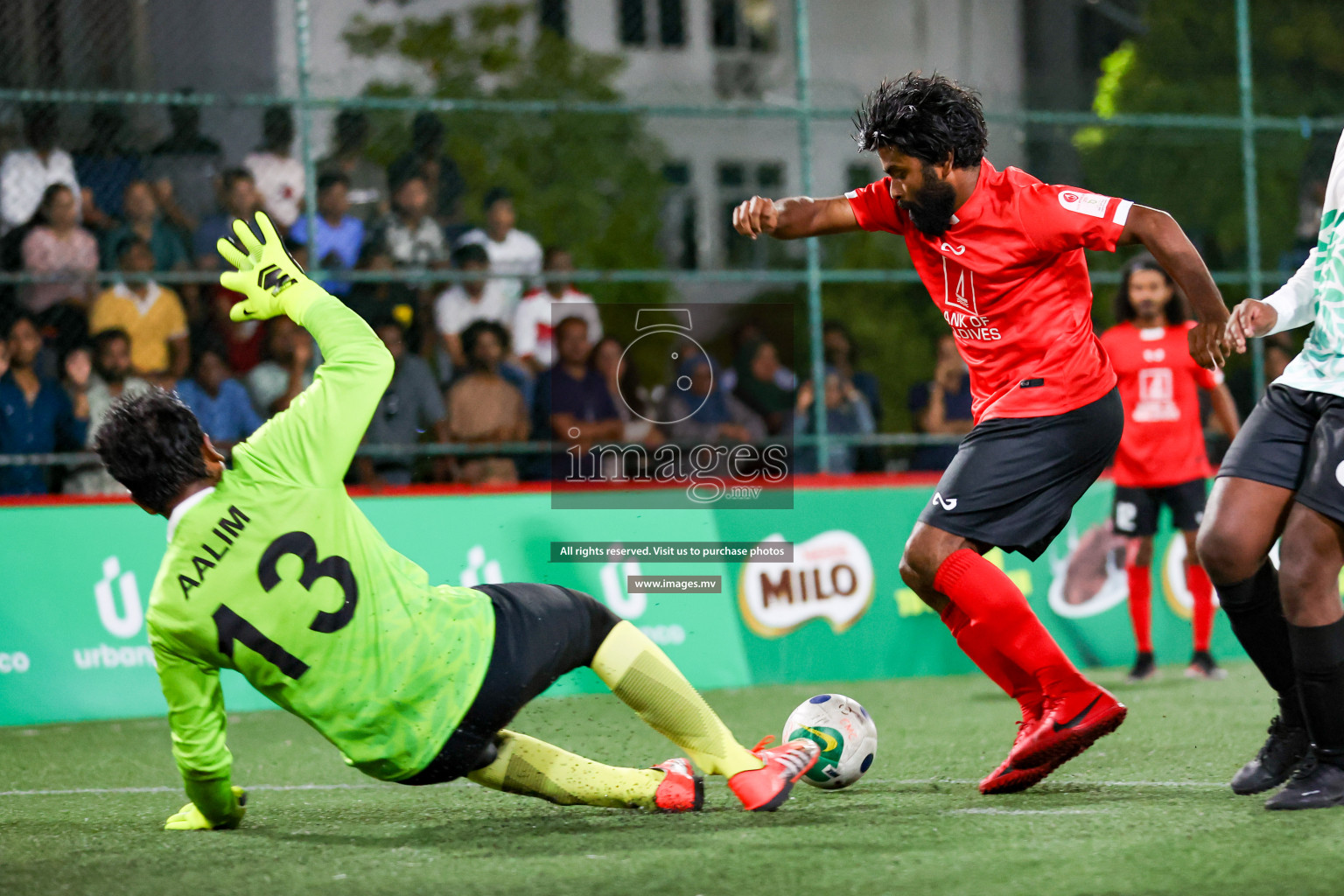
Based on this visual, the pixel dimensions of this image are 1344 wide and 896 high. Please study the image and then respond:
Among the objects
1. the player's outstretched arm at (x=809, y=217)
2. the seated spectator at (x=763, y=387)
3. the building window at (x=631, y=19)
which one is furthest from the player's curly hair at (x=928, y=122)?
the building window at (x=631, y=19)

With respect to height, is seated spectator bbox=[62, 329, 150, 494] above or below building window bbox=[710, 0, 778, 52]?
below

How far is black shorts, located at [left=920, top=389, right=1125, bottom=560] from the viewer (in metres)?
4.79

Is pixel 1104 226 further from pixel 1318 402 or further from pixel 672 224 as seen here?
pixel 672 224

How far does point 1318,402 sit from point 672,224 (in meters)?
16.8

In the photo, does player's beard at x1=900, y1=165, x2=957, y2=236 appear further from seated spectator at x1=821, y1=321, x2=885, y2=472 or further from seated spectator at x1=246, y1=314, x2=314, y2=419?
seated spectator at x1=821, y1=321, x2=885, y2=472

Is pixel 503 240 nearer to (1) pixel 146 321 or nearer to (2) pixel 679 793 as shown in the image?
(1) pixel 146 321

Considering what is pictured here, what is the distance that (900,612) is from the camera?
9211mm

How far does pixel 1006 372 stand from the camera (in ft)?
16.1

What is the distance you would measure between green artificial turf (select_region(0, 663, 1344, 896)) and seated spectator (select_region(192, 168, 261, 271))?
419 cm

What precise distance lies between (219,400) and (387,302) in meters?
1.24

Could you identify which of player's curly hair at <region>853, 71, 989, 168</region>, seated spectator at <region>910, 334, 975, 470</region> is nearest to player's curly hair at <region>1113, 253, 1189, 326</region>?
seated spectator at <region>910, 334, 975, 470</region>

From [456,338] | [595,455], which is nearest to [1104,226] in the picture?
[595,455]

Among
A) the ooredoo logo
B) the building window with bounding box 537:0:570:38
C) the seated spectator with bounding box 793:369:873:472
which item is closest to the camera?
the ooredoo logo

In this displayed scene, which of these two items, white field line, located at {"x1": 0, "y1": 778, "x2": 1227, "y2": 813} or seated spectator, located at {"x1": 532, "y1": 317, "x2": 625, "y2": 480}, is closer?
white field line, located at {"x1": 0, "y1": 778, "x2": 1227, "y2": 813}
